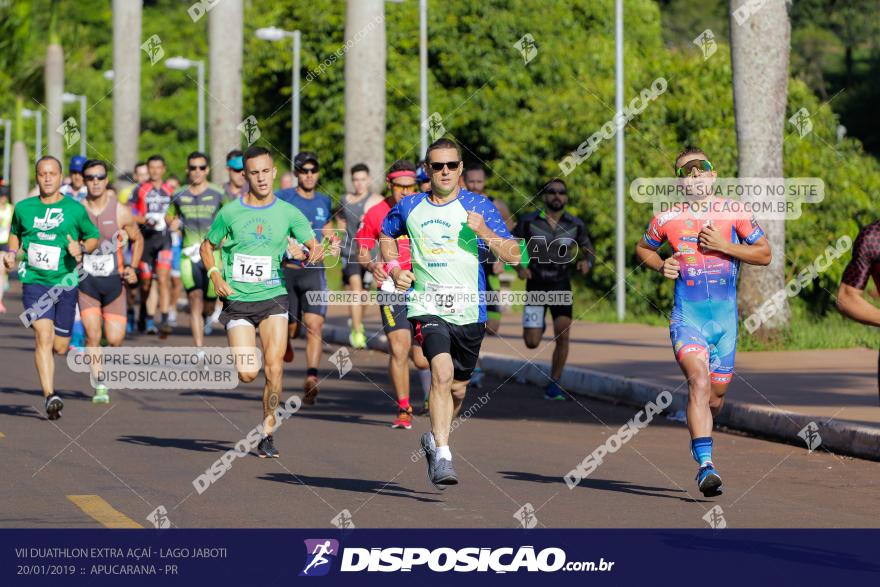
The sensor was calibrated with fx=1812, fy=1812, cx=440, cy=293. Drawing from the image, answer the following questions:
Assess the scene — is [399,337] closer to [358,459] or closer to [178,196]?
[358,459]

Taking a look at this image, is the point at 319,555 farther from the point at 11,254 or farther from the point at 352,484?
the point at 11,254

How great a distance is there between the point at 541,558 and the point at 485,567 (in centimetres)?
32

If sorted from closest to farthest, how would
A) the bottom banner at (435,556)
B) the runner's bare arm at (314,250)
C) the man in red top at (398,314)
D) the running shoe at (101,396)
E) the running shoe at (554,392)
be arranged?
the bottom banner at (435,556)
the runner's bare arm at (314,250)
the man in red top at (398,314)
the running shoe at (101,396)
the running shoe at (554,392)

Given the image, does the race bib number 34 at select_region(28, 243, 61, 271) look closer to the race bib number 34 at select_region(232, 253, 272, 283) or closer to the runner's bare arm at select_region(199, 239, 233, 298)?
the runner's bare arm at select_region(199, 239, 233, 298)

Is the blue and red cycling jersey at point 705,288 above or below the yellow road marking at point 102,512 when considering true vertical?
above

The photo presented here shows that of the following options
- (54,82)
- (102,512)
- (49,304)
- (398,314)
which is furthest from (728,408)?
(54,82)

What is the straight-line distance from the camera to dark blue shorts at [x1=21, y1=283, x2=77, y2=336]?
14398 millimetres

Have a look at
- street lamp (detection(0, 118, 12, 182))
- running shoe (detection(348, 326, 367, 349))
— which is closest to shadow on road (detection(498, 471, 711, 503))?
running shoe (detection(348, 326, 367, 349))

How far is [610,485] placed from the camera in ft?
36.2

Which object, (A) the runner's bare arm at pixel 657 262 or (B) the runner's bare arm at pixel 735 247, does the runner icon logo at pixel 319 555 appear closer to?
(A) the runner's bare arm at pixel 657 262

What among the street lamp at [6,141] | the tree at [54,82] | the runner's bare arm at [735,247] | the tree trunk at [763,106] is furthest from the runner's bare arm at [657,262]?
the street lamp at [6,141]

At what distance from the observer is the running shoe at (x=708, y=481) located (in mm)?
10219

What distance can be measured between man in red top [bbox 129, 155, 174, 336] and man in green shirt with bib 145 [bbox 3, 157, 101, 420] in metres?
8.11

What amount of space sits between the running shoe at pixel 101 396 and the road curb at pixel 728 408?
175 inches
